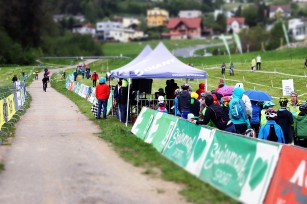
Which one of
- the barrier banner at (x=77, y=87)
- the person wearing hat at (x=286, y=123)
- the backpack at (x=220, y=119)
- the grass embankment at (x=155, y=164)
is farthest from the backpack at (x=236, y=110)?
the barrier banner at (x=77, y=87)

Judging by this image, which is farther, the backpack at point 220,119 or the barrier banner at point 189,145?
the backpack at point 220,119

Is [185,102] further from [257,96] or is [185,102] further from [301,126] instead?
[301,126]

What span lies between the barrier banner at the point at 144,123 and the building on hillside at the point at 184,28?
161m

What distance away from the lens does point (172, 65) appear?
787 inches

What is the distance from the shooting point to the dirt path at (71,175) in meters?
9.17

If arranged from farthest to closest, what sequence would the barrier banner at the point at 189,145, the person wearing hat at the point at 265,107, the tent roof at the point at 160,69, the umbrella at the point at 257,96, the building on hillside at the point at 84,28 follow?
the building on hillside at the point at 84,28 < the tent roof at the point at 160,69 < the umbrella at the point at 257,96 < the person wearing hat at the point at 265,107 < the barrier banner at the point at 189,145

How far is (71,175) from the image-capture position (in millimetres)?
10977

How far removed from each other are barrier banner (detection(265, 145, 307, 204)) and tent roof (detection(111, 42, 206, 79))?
441 inches

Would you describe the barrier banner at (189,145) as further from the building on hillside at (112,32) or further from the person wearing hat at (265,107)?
the building on hillside at (112,32)

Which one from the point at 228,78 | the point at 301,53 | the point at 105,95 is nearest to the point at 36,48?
the point at 301,53

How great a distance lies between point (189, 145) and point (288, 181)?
11.6 feet

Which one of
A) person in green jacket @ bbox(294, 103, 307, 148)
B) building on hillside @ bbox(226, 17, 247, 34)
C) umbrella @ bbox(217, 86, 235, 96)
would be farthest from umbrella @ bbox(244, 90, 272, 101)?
building on hillside @ bbox(226, 17, 247, 34)

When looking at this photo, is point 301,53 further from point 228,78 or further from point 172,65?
point 172,65

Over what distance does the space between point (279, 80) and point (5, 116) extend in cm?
3223
